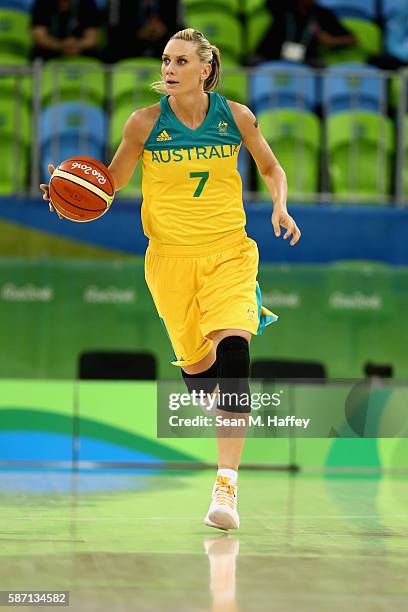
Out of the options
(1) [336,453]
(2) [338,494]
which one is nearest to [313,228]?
(1) [336,453]

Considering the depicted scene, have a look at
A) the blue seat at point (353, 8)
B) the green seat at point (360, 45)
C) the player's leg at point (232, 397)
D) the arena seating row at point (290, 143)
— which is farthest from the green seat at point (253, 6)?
the player's leg at point (232, 397)

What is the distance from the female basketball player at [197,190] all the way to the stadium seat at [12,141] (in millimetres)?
5383

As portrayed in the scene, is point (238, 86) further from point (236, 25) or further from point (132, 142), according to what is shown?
point (132, 142)

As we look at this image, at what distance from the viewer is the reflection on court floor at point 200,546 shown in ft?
11.7

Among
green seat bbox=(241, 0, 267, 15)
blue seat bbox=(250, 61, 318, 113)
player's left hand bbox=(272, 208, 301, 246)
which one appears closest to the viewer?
player's left hand bbox=(272, 208, 301, 246)

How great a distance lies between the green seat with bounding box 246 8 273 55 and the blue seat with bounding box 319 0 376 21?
67 centimetres

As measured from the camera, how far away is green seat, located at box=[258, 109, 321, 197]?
35.7 feet

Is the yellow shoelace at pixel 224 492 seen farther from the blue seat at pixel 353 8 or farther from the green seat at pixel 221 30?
the blue seat at pixel 353 8

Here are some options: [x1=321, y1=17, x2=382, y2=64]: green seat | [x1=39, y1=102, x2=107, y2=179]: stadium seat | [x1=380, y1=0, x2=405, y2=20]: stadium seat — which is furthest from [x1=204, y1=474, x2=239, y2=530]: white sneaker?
[x1=380, y1=0, x2=405, y2=20]: stadium seat

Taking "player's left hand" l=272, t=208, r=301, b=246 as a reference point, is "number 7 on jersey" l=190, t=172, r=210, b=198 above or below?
above

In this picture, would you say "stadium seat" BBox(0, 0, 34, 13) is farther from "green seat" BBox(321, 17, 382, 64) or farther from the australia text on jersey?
the australia text on jersey

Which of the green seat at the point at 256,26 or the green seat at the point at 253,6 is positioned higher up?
the green seat at the point at 253,6

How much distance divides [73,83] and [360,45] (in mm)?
3356

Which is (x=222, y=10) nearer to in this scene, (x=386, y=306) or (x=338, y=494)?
(x=386, y=306)
